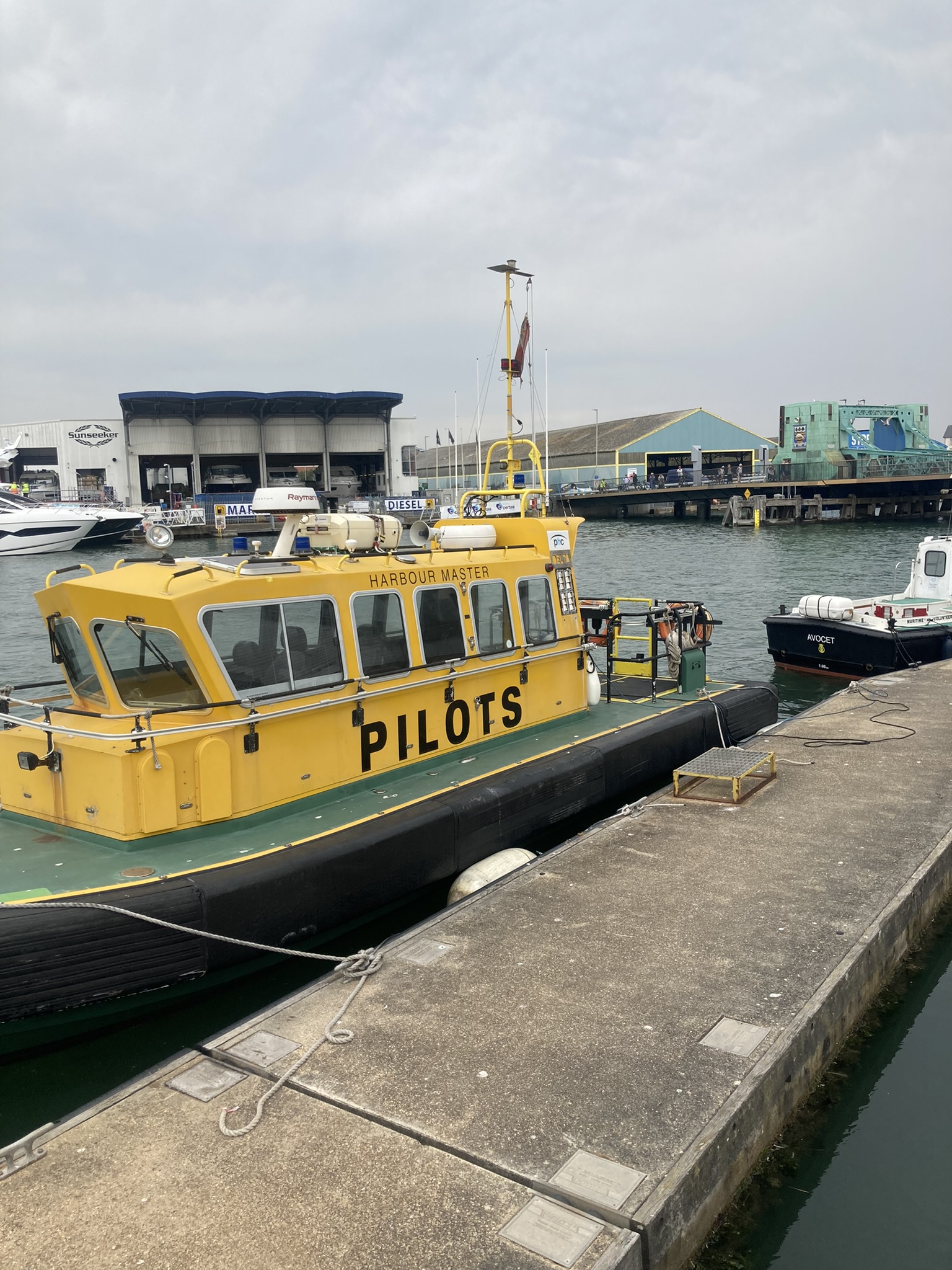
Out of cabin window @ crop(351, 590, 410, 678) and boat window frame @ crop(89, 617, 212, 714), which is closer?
boat window frame @ crop(89, 617, 212, 714)

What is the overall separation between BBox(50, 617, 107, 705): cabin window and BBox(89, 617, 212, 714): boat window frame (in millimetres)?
166

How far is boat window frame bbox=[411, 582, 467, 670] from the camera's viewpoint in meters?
8.08

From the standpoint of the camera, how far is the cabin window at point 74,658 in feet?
22.4

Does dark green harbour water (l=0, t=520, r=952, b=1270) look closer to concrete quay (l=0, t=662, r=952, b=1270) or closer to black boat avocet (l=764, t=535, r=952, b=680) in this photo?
concrete quay (l=0, t=662, r=952, b=1270)

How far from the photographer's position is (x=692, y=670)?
1155cm

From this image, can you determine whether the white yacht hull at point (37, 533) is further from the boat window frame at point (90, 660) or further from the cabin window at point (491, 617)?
the boat window frame at point (90, 660)

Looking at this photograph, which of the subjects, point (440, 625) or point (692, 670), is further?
point (692, 670)

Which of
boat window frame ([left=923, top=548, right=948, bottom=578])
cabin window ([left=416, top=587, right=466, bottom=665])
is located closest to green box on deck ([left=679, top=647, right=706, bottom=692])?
cabin window ([left=416, top=587, right=466, bottom=665])

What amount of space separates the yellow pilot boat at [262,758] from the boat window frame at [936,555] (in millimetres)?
13697

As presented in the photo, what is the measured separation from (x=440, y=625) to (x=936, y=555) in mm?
15618

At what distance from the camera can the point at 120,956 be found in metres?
5.57

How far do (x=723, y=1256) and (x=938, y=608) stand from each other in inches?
672

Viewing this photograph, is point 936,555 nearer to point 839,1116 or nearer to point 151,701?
point 839,1116

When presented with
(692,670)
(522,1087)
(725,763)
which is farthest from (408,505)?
(522,1087)
